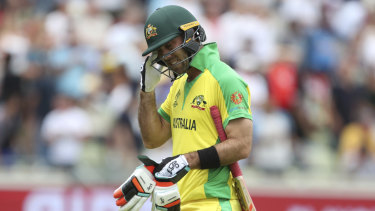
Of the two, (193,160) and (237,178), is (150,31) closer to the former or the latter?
(193,160)

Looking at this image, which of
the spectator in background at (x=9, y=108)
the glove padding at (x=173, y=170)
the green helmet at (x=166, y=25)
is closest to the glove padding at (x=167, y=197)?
the glove padding at (x=173, y=170)

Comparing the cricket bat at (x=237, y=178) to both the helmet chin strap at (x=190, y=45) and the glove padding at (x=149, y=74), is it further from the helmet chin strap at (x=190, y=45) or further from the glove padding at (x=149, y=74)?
the glove padding at (x=149, y=74)

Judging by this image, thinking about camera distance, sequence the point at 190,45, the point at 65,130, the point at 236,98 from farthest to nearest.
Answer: the point at 65,130
the point at 190,45
the point at 236,98

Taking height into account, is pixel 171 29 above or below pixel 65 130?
below

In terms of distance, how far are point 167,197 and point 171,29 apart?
114 cm

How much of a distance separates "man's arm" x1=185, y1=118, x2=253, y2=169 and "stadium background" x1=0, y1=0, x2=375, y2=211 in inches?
175

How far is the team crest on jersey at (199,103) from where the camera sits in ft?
16.4

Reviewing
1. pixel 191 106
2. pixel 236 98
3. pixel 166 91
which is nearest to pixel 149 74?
pixel 191 106

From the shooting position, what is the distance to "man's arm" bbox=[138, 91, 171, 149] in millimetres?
5340

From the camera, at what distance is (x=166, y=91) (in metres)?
10.3

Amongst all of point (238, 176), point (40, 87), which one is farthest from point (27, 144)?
point (238, 176)

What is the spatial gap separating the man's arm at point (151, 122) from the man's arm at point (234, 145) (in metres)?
0.60

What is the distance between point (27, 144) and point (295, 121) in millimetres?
4007

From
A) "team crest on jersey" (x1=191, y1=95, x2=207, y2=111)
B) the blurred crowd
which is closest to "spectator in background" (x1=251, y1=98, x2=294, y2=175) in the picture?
the blurred crowd
